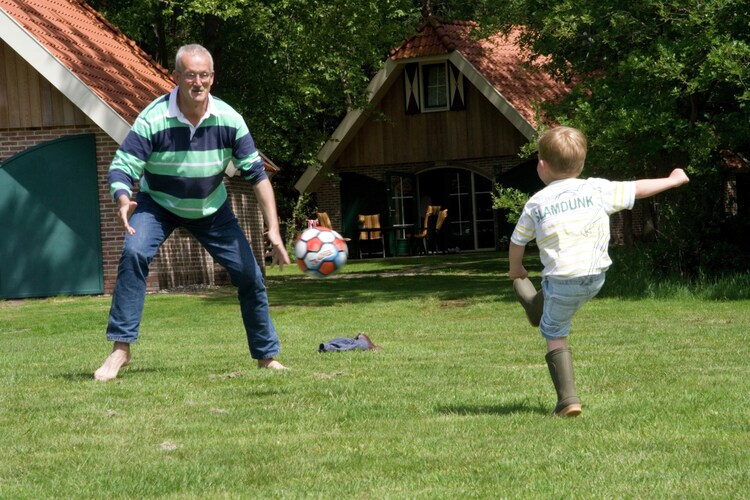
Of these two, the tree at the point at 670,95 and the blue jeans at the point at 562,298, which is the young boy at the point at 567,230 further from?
the tree at the point at 670,95

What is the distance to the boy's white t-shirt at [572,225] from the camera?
6328 millimetres

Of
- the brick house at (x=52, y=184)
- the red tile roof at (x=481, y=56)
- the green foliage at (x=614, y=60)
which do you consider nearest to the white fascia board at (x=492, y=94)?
the red tile roof at (x=481, y=56)

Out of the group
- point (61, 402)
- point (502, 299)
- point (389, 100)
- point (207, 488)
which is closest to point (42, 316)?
point (502, 299)

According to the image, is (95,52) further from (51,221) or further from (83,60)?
(51,221)

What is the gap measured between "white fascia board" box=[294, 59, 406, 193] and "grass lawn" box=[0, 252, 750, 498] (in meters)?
23.6

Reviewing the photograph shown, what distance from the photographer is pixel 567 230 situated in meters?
6.33

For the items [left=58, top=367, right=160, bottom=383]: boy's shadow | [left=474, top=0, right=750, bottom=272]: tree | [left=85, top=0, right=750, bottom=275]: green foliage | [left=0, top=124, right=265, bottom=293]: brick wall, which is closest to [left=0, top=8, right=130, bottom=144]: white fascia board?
[left=0, top=124, right=265, bottom=293]: brick wall

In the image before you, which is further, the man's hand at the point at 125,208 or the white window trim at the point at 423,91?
the white window trim at the point at 423,91

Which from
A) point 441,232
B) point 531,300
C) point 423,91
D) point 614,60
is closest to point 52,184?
point 614,60

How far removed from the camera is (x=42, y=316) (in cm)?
1755

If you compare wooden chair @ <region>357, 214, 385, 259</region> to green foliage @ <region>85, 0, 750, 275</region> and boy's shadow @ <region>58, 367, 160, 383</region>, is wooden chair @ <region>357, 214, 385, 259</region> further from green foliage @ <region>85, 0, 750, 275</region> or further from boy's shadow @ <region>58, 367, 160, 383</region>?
boy's shadow @ <region>58, 367, 160, 383</region>

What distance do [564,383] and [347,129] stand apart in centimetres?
3062

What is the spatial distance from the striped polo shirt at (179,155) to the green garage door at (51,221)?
44.8 ft

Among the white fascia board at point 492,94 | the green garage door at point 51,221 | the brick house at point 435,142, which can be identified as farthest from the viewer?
the brick house at point 435,142
